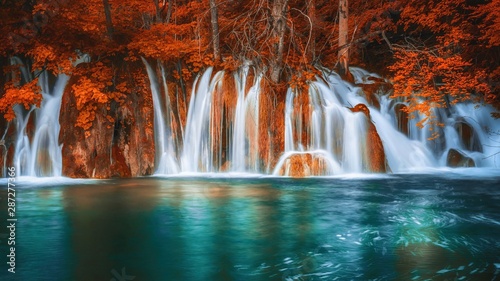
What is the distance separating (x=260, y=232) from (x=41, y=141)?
31.4ft

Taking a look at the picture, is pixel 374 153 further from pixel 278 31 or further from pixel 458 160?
pixel 278 31

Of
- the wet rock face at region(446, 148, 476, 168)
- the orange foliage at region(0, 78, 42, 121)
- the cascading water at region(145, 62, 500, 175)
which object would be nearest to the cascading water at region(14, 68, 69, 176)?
the orange foliage at region(0, 78, 42, 121)

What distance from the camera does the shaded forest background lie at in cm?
1458

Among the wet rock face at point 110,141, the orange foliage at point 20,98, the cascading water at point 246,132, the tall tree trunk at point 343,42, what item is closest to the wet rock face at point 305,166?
the cascading water at point 246,132

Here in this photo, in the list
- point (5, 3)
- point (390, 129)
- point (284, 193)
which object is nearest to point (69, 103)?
point (5, 3)

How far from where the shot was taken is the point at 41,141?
14750 millimetres

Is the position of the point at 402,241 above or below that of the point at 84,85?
below

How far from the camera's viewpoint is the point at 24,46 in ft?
48.1

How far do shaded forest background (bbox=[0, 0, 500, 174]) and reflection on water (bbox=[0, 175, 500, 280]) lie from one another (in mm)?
4007

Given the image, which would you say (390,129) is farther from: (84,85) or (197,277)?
(197,277)

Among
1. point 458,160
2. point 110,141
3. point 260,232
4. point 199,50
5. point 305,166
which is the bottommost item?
point 260,232

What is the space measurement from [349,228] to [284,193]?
3.49 m

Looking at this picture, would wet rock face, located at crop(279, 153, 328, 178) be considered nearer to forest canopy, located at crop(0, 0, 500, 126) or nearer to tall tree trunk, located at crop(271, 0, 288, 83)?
forest canopy, located at crop(0, 0, 500, 126)

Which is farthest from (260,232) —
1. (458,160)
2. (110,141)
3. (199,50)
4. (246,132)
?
(458,160)
